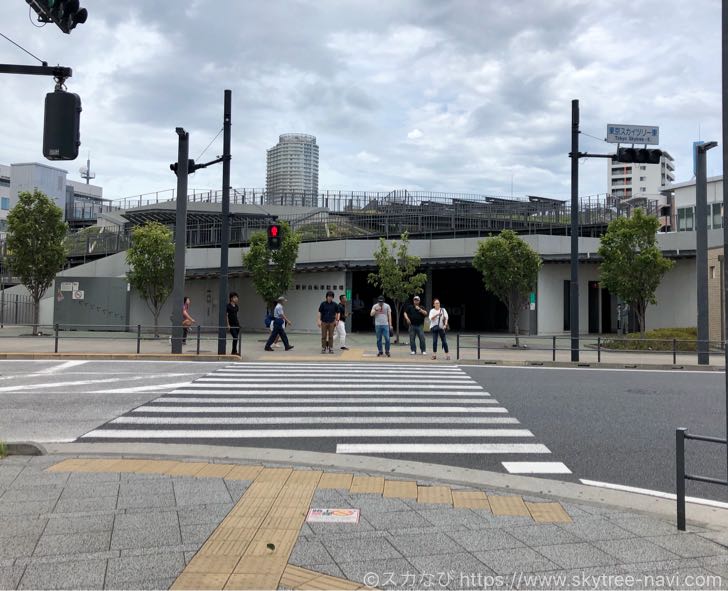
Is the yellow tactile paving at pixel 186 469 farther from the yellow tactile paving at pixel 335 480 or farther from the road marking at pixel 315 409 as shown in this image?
the road marking at pixel 315 409

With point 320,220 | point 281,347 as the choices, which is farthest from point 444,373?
point 320,220

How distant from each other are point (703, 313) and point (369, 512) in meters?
18.6

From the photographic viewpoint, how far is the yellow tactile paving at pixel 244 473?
6008 mm

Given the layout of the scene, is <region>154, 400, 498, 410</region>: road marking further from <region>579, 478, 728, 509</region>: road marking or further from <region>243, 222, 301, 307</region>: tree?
<region>243, 222, 301, 307</region>: tree

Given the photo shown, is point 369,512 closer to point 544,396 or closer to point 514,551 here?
point 514,551

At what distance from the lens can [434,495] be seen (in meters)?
5.59

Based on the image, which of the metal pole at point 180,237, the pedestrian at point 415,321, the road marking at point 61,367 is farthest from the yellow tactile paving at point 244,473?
the pedestrian at point 415,321

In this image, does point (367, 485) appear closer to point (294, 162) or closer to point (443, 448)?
point (443, 448)

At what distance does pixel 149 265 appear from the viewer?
26.0m

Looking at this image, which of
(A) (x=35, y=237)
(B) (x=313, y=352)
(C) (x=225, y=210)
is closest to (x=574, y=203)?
(B) (x=313, y=352)

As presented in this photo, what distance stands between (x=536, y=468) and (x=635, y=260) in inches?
756

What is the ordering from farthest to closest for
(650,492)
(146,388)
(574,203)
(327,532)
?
(574,203) < (146,388) < (650,492) < (327,532)

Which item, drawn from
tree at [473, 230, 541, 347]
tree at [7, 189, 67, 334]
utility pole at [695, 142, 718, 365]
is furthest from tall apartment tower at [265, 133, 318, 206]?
utility pole at [695, 142, 718, 365]

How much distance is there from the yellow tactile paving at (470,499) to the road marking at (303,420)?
3547 millimetres
